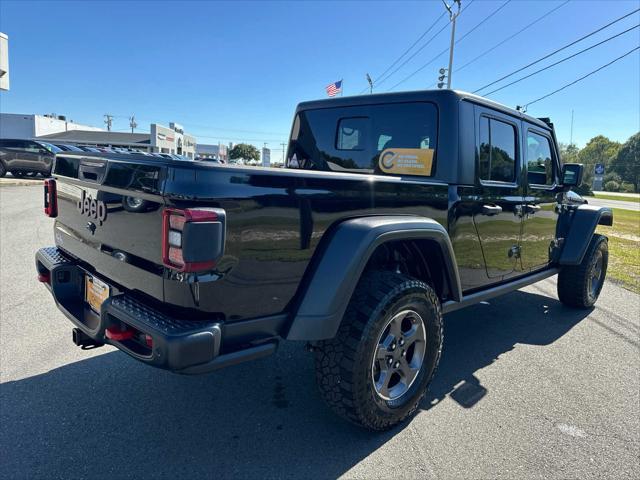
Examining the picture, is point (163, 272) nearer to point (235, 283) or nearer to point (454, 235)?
point (235, 283)

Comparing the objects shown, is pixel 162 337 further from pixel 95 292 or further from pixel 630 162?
pixel 630 162

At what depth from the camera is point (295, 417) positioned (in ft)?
8.68

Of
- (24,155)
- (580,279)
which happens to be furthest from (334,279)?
(24,155)

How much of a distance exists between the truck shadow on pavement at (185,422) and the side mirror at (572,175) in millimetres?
2233

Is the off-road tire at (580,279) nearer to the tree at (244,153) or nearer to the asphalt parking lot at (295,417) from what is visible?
the asphalt parking lot at (295,417)

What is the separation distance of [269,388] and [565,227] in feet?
12.3

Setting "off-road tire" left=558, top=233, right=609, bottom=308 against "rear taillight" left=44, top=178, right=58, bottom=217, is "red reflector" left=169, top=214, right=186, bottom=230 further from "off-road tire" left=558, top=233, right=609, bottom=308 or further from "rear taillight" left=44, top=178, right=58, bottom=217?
"off-road tire" left=558, top=233, right=609, bottom=308

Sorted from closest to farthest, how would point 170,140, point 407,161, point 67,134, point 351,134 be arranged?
1. point 407,161
2. point 351,134
3. point 67,134
4. point 170,140

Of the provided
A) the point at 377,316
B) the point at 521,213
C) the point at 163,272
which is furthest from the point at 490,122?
the point at 163,272

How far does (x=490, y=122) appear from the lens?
3346 millimetres

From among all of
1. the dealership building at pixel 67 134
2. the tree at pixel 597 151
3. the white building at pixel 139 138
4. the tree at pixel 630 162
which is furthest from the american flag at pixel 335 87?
the tree at pixel 597 151

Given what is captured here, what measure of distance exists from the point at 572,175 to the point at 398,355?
321 cm

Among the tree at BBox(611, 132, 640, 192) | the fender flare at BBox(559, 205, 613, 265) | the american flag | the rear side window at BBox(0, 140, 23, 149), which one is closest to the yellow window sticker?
the fender flare at BBox(559, 205, 613, 265)

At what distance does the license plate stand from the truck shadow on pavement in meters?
0.72
